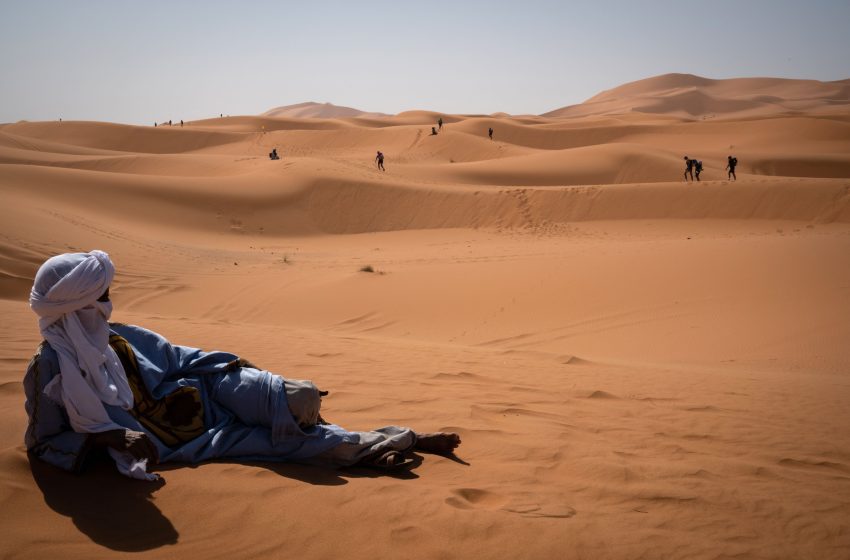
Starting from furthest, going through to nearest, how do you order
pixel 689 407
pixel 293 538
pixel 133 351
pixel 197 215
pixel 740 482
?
pixel 197 215
pixel 689 407
pixel 740 482
pixel 133 351
pixel 293 538

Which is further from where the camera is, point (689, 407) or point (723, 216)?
point (723, 216)

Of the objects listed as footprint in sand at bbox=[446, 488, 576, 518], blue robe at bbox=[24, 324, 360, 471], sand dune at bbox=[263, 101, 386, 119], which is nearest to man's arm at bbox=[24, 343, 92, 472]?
blue robe at bbox=[24, 324, 360, 471]

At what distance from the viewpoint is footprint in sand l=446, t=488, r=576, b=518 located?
320 cm

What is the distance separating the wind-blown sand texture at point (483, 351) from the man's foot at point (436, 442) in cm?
12

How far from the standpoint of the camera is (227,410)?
3.63 m

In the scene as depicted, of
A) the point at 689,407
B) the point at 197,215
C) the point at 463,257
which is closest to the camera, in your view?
the point at 689,407

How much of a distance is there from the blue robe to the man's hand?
0.23 m

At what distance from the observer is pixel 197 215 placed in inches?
853

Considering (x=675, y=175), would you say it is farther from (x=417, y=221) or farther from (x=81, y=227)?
(x=81, y=227)

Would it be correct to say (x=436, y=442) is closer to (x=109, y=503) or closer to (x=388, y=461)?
(x=388, y=461)

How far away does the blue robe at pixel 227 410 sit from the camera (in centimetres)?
344

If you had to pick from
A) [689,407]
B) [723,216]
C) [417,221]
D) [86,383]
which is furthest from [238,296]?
[723,216]

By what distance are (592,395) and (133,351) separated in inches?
152

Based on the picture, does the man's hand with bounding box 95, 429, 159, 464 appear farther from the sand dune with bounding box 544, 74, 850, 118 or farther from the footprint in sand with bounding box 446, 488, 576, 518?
the sand dune with bounding box 544, 74, 850, 118
